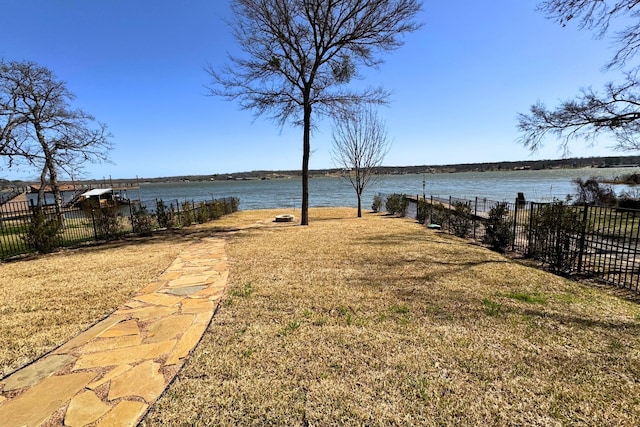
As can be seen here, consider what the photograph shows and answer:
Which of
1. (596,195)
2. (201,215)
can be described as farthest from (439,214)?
(596,195)

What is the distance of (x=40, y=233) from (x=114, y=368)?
24.6 feet

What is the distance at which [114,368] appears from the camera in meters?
2.62

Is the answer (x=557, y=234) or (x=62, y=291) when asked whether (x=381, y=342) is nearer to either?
(x=62, y=291)

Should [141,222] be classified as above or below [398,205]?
above

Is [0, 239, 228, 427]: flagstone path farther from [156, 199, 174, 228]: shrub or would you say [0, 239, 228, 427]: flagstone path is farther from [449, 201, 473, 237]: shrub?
[156, 199, 174, 228]: shrub

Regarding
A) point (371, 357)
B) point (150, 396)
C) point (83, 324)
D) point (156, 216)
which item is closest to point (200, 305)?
point (83, 324)

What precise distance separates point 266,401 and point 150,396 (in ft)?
2.87

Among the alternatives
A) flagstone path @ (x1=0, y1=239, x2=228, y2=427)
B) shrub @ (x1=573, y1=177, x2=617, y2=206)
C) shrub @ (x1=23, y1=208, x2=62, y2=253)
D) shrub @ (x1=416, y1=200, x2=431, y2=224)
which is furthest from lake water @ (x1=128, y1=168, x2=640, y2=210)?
flagstone path @ (x1=0, y1=239, x2=228, y2=427)

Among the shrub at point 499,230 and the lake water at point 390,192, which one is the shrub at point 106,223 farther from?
the lake water at point 390,192

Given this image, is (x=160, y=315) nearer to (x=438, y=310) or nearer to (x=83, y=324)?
(x=83, y=324)

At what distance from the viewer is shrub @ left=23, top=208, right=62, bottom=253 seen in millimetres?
7766

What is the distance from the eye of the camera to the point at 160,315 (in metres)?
3.67

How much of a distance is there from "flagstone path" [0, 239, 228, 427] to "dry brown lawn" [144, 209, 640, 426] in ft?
0.71

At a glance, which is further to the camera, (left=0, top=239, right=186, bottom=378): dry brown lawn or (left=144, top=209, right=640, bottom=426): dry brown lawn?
(left=0, top=239, right=186, bottom=378): dry brown lawn
